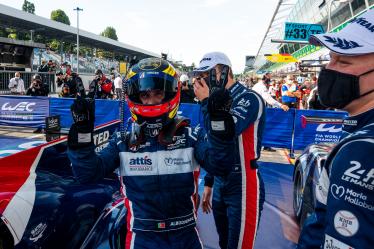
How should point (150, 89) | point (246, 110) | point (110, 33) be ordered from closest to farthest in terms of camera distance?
point (150, 89)
point (246, 110)
point (110, 33)

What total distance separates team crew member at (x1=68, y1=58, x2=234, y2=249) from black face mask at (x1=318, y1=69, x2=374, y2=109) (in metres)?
0.48

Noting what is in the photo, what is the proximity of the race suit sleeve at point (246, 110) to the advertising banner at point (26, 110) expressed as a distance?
327 inches

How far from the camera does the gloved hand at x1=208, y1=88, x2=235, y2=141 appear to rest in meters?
1.65

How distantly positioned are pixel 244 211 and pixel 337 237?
1.49 m

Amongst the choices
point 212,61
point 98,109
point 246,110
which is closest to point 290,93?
point 98,109

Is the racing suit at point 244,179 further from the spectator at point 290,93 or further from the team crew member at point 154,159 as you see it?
the spectator at point 290,93

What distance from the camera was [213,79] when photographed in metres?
2.05

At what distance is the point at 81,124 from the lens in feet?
5.57

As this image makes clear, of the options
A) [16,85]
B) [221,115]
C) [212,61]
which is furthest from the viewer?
[16,85]

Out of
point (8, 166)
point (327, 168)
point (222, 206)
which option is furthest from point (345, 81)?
point (8, 166)

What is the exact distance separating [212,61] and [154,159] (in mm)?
1120

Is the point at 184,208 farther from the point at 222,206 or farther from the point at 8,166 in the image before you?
the point at 8,166

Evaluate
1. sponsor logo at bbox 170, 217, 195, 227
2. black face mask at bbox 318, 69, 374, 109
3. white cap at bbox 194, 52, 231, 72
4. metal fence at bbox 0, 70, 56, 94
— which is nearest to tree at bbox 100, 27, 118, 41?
metal fence at bbox 0, 70, 56, 94

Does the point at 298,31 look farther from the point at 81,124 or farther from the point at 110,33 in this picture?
the point at 110,33
